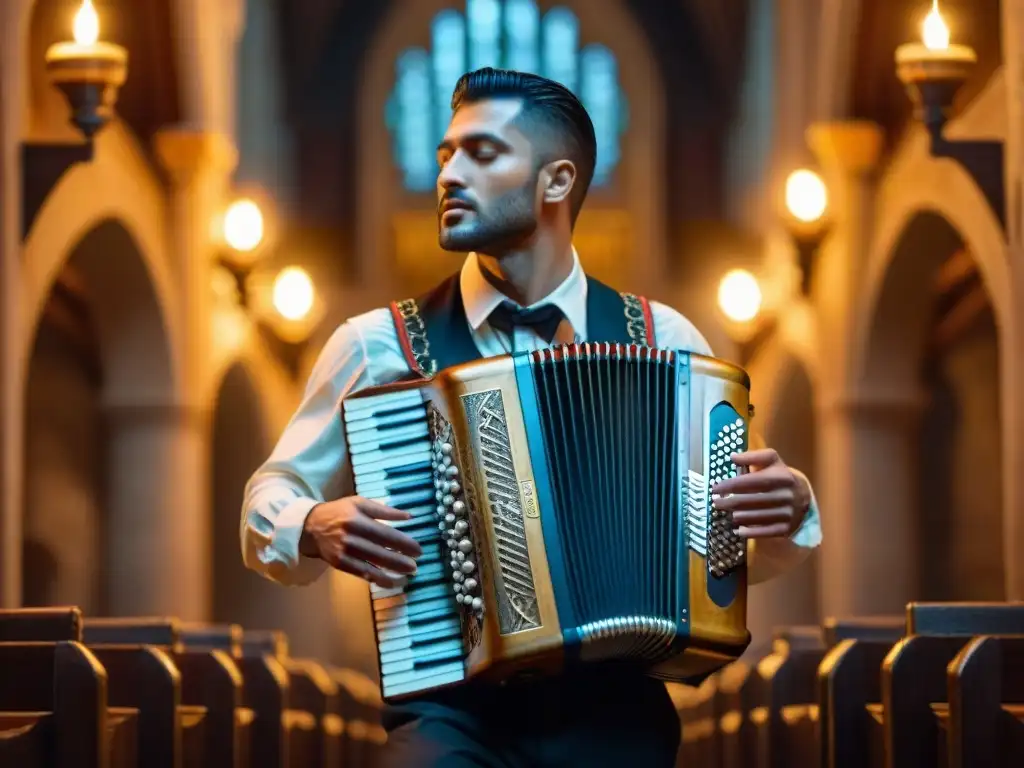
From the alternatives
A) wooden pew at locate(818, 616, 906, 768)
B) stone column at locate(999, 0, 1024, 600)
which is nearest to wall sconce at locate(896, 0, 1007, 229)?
stone column at locate(999, 0, 1024, 600)

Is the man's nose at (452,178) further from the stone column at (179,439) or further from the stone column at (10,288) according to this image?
the stone column at (179,439)

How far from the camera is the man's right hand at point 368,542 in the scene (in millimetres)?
3400

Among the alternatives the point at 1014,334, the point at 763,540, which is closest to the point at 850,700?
the point at 763,540

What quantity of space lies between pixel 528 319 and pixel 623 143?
16.8 m

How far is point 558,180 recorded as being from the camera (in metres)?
3.83

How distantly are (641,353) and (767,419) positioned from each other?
12930mm

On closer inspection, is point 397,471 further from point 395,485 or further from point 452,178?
point 452,178

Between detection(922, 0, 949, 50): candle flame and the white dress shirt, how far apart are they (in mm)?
4328

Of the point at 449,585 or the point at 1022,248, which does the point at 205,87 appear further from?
the point at 449,585

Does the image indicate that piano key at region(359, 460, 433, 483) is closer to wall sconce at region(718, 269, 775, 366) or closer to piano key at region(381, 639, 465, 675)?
piano key at region(381, 639, 465, 675)

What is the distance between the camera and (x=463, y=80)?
3.84 meters

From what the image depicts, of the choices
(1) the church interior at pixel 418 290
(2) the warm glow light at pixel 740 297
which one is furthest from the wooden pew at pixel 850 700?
(2) the warm glow light at pixel 740 297

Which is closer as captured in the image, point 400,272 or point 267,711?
point 267,711

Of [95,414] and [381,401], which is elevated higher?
[95,414]
